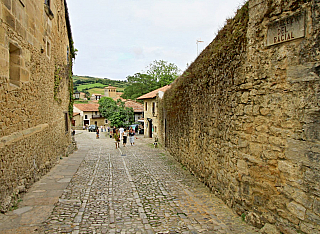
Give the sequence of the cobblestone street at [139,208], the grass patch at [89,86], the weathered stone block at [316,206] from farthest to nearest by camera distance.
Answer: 1. the grass patch at [89,86]
2. the cobblestone street at [139,208]
3. the weathered stone block at [316,206]

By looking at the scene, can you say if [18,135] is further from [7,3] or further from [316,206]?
[316,206]

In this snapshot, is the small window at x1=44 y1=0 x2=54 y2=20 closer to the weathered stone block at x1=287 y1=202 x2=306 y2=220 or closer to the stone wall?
the stone wall

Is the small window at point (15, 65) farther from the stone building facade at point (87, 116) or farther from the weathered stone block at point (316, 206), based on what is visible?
the stone building facade at point (87, 116)

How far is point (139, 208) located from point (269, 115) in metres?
3.60

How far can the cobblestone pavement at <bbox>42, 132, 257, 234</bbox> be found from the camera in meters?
4.87

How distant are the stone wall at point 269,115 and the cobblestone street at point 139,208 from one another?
0.49m

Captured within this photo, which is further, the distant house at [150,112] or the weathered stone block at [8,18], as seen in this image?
the distant house at [150,112]

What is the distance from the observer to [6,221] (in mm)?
4840

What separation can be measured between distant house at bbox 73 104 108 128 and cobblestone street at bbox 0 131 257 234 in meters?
61.6

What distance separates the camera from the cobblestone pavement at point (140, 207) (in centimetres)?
487

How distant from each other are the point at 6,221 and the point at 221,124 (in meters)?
5.17

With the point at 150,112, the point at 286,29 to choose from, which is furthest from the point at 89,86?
the point at 286,29

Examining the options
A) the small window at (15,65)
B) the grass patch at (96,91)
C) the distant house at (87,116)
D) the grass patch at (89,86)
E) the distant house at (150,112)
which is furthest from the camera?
the grass patch at (89,86)

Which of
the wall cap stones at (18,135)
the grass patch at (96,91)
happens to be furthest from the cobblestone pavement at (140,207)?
the grass patch at (96,91)
